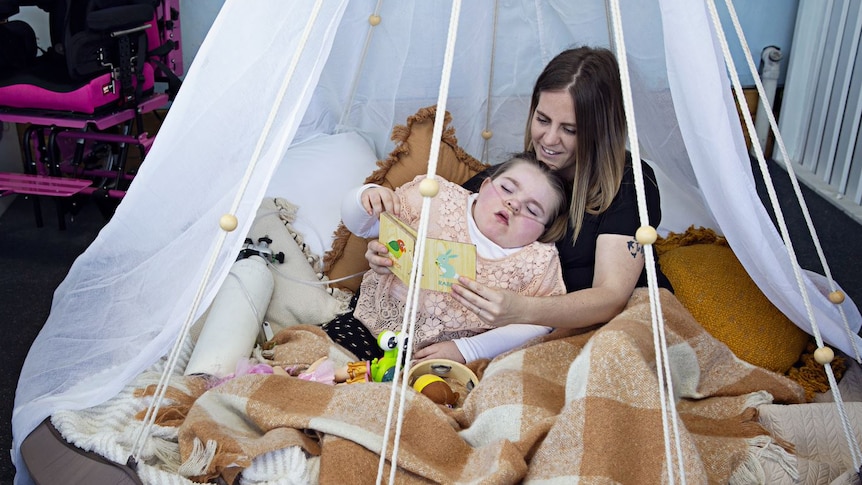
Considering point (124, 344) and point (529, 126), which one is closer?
point (124, 344)

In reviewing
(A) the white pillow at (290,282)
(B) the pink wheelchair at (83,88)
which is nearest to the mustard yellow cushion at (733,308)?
(A) the white pillow at (290,282)

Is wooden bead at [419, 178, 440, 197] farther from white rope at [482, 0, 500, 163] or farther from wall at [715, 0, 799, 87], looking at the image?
wall at [715, 0, 799, 87]

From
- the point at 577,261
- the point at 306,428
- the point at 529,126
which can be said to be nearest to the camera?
the point at 306,428

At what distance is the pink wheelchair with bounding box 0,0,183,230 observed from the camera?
2.86m

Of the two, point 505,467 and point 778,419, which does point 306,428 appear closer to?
point 505,467

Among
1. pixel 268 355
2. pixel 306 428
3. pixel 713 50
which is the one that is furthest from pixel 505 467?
pixel 713 50

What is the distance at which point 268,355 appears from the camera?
1757mm

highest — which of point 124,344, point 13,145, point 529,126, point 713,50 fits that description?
point 713,50

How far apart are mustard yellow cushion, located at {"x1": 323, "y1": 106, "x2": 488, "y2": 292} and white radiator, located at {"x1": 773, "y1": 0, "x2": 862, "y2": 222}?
72.0 inches

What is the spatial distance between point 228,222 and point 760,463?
0.97 m

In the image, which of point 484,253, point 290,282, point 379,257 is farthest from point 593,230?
point 290,282

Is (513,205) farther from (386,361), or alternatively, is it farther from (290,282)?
(290,282)

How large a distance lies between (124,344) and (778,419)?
1.19 meters

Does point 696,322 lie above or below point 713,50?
below
